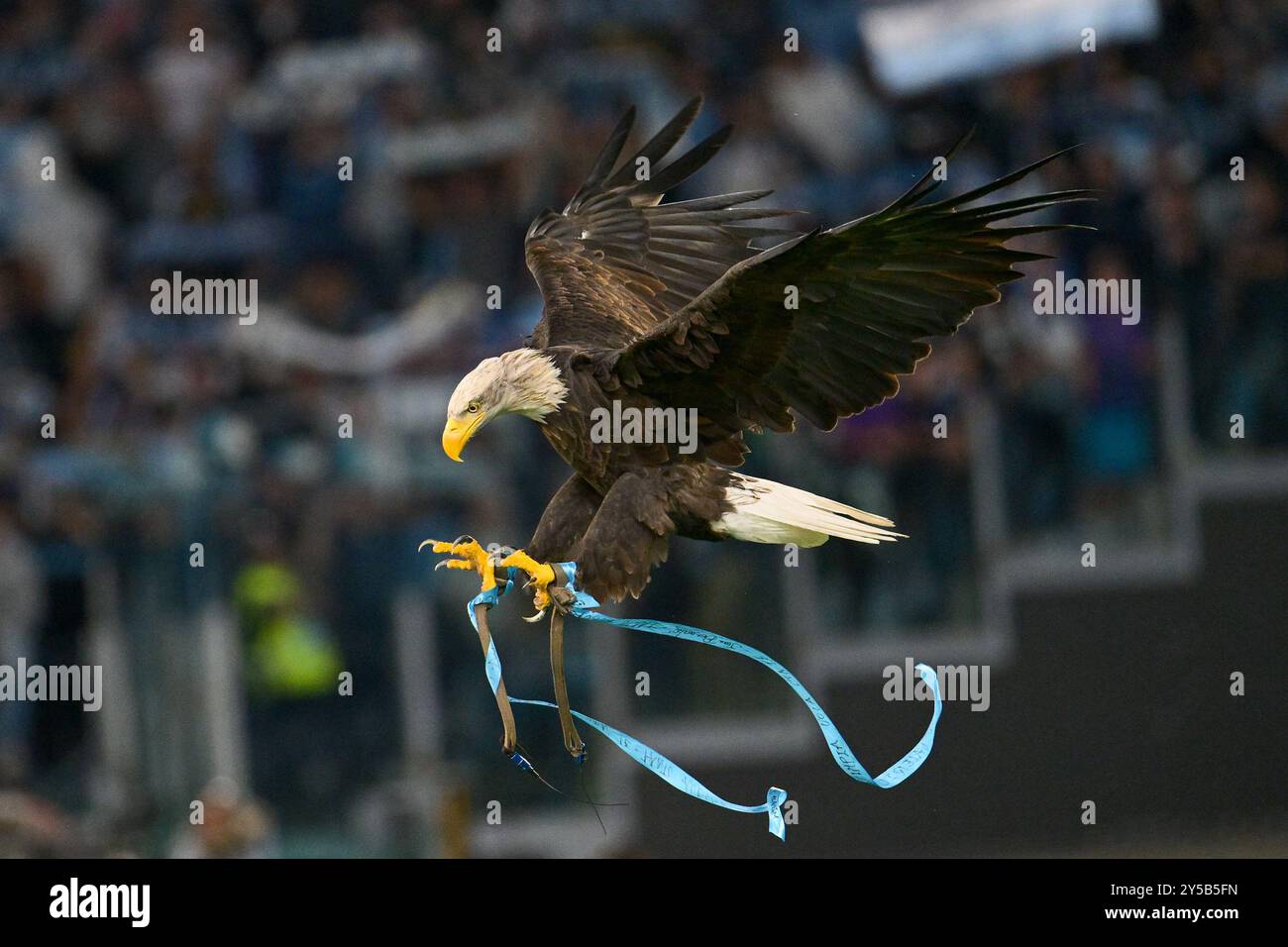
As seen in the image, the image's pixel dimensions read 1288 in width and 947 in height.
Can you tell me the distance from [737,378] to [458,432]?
0.65 meters

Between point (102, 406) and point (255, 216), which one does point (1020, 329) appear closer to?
point (255, 216)

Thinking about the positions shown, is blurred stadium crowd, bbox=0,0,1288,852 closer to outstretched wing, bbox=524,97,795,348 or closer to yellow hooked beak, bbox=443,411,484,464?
outstretched wing, bbox=524,97,795,348

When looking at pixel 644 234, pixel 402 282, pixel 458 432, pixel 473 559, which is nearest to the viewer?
pixel 473 559

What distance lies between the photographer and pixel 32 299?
26.5ft

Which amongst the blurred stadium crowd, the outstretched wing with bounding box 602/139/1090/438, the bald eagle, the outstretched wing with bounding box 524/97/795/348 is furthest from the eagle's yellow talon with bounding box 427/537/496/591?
the blurred stadium crowd

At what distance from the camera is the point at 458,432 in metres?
3.88

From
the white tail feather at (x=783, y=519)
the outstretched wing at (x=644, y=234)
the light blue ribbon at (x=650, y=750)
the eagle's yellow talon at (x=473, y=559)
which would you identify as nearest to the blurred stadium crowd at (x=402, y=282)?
the outstretched wing at (x=644, y=234)

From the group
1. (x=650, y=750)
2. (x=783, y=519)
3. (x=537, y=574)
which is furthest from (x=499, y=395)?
(x=650, y=750)

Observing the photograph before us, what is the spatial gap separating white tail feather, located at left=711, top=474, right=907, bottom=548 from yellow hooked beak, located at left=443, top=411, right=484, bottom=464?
0.61 m

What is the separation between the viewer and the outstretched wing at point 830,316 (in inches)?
146

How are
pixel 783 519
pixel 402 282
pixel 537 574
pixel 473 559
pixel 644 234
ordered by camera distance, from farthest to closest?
1. pixel 402 282
2. pixel 644 234
3. pixel 783 519
4. pixel 537 574
5. pixel 473 559

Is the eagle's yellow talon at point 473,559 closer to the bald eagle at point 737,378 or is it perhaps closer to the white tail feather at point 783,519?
the bald eagle at point 737,378

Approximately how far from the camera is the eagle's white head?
153 inches

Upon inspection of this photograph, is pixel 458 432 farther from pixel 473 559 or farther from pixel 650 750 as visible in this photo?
pixel 650 750
